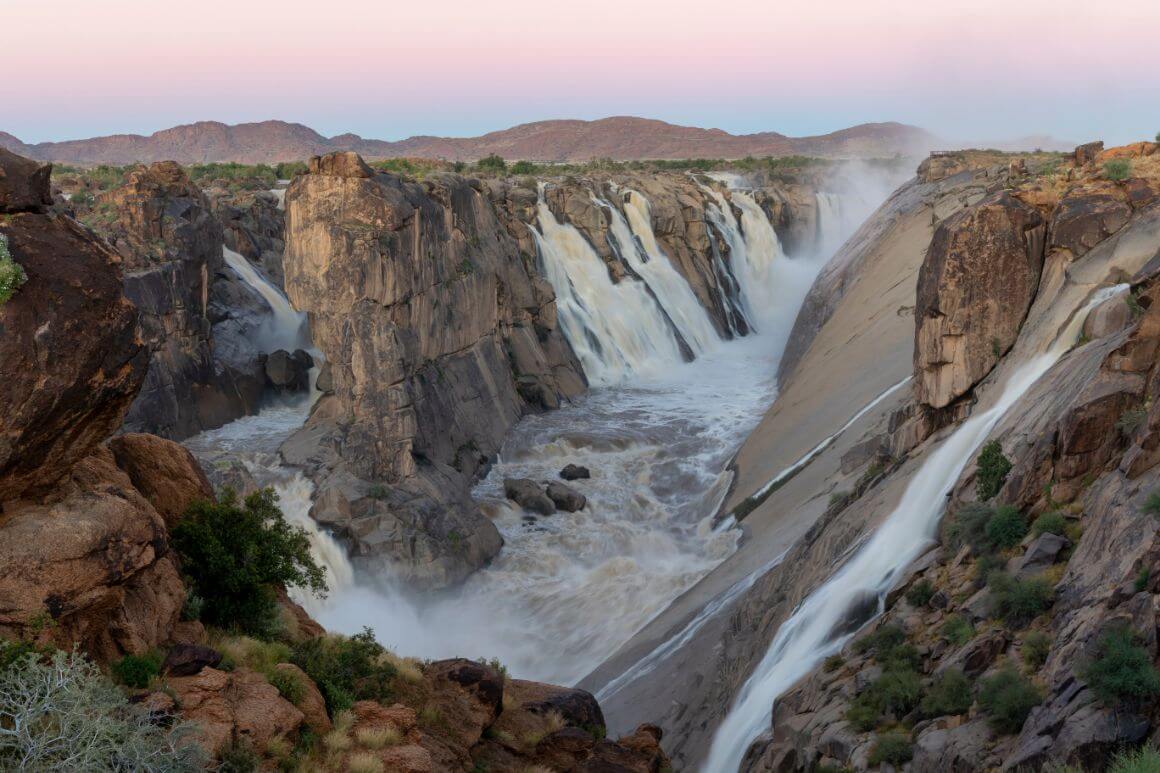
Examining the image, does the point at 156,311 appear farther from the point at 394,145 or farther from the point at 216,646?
the point at 394,145

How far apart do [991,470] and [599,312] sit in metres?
30.7

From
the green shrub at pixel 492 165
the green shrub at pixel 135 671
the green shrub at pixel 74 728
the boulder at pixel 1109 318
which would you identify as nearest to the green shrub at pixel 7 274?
the green shrub at pixel 74 728

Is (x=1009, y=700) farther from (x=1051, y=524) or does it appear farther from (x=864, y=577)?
(x=864, y=577)

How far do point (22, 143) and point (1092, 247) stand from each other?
5052 inches

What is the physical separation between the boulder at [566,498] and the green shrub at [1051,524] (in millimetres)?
18542

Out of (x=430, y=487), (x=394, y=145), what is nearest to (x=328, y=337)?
(x=430, y=487)

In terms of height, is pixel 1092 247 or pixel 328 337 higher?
pixel 1092 247

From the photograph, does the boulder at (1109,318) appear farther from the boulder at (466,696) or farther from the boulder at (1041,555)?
the boulder at (466,696)

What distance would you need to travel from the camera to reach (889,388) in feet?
78.0

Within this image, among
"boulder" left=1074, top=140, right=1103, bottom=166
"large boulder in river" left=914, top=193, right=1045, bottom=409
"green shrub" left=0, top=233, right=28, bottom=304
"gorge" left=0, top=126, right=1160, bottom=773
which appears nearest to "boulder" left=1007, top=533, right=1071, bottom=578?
"gorge" left=0, top=126, right=1160, bottom=773

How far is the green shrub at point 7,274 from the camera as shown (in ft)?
27.7

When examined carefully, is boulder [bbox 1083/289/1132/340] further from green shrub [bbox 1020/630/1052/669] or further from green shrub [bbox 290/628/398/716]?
green shrub [bbox 290/628/398/716]

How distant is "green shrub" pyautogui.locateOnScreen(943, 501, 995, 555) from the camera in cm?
1112

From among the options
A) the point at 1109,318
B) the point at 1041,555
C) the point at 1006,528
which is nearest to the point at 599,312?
the point at 1109,318
